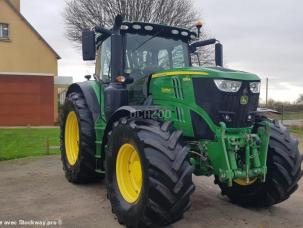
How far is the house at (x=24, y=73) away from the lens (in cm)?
2525

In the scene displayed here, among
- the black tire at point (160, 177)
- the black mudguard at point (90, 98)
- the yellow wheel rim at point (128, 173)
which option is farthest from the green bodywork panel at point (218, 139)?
the black mudguard at point (90, 98)

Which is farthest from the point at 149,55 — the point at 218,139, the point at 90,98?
the point at 218,139

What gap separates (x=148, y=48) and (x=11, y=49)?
2336 centimetres

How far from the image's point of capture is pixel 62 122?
26.3 feet

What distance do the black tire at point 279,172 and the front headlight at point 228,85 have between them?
94 centimetres

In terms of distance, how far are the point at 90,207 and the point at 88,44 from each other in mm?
2365

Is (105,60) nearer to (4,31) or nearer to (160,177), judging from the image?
(160,177)

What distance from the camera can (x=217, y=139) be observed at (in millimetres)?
Result: 5016

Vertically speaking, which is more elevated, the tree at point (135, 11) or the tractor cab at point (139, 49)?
the tree at point (135, 11)

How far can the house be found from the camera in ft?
82.8

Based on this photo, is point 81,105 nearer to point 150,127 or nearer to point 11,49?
point 150,127

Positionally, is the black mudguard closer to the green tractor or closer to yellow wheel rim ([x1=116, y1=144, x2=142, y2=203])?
the green tractor

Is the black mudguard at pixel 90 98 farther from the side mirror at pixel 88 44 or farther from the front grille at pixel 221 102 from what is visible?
the front grille at pixel 221 102

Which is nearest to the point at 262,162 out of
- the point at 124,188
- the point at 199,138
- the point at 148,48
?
the point at 199,138
